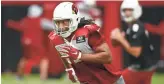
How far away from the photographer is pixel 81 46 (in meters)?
5.93

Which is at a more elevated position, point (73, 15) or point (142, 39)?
point (73, 15)

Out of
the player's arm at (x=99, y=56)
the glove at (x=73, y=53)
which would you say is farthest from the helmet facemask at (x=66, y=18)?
the player's arm at (x=99, y=56)

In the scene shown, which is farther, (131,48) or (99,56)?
(131,48)

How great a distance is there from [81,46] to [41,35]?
717cm

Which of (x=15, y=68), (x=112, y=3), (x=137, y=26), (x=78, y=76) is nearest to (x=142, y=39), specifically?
(x=137, y=26)

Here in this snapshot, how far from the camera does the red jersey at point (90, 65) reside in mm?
5875

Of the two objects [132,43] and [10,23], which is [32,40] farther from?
[132,43]

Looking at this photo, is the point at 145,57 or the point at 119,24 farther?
the point at 119,24

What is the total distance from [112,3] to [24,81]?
2.11 meters

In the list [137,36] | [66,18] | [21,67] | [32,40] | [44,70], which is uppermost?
[66,18]

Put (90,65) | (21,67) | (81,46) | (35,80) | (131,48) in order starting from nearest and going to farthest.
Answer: (81,46)
(90,65)
(131,48)
(35,80)
(21,67)

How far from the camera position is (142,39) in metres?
8.21

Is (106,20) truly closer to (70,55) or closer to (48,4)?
(48,4)

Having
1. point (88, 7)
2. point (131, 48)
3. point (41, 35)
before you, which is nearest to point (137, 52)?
point (131, 48)
